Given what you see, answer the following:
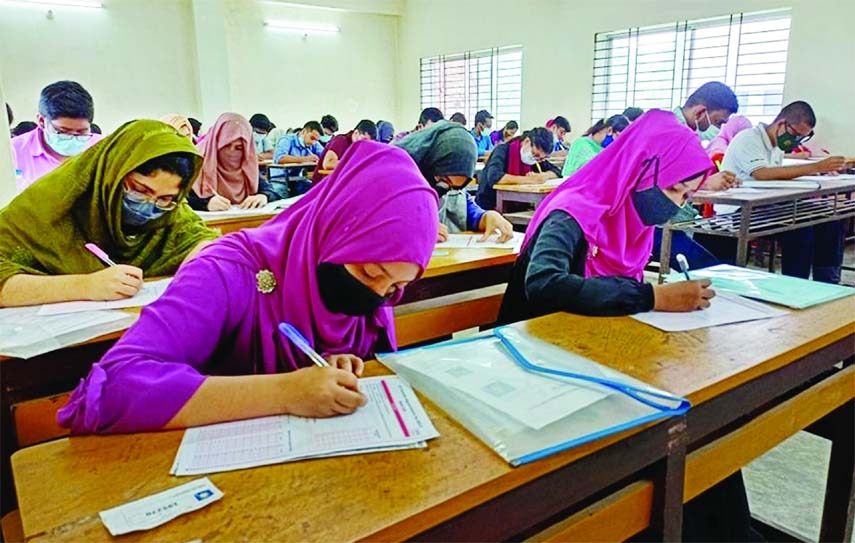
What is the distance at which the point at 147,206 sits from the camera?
5.24 feet

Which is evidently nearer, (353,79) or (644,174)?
(644,174)

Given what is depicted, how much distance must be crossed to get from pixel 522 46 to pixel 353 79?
301cm

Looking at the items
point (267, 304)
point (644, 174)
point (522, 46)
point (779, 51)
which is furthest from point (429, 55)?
point (267, 304)

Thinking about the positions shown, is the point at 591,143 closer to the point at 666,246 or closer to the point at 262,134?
the point at 666,246

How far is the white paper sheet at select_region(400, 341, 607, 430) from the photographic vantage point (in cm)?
80

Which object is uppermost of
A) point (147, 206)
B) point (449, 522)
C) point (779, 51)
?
point (779, 51)

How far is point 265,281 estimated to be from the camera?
1049 mm

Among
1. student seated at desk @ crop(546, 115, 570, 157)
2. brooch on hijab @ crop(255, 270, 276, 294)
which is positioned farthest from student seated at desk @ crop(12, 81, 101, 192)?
student seated at desk @ crop(546, 115, 570, 157)

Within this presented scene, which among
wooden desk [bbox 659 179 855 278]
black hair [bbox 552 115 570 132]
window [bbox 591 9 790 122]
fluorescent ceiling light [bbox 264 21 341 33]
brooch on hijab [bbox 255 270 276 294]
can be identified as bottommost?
wooden desk [bbox 659 179 855 278]

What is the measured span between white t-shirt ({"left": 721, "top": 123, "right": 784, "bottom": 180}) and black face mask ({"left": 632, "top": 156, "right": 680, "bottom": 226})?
8.13ft

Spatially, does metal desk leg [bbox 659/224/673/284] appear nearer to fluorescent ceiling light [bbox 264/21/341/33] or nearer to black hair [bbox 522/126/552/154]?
black hair [bbox 522/126/552/154]

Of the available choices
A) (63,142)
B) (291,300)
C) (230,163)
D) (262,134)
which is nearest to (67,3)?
(262,134)

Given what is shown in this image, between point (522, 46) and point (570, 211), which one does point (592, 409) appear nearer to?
point (570, 211)

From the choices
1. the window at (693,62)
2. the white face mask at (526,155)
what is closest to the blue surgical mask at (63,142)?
the white face mask at (526,155)
